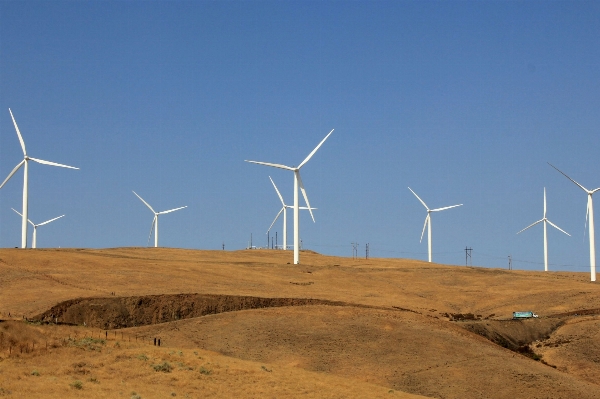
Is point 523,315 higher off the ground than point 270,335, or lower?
higher

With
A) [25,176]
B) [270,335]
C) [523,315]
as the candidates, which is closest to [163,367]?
[270,335]

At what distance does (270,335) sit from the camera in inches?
2400

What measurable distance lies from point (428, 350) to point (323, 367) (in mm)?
8271

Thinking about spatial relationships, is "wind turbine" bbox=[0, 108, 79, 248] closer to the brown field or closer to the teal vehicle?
the brown field

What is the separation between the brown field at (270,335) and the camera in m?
46.4

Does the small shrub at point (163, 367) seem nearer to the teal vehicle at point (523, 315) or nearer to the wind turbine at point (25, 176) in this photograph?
the teal vehicle at point (523, 315)

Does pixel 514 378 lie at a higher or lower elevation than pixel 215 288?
lower

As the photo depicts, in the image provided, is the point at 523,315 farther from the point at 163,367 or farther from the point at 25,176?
the point at 25,176

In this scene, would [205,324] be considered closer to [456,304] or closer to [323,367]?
[323,367]

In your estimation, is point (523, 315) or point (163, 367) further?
point (523, 315)

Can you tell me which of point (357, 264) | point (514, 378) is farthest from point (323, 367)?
point (357, 264)

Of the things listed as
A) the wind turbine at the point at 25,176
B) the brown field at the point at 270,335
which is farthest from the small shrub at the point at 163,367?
Answer: the wind turbine at the point at 25,176

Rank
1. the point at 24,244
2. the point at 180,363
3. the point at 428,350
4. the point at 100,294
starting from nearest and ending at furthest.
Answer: the point at 180,363 → the point at 428,350 → the point at 100,294 → the point at 24,244

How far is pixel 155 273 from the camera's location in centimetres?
8888
